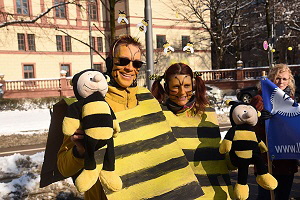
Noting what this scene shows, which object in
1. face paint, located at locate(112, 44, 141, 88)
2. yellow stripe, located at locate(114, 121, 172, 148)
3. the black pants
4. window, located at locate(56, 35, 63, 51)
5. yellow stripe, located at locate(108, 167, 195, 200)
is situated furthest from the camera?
window, located at locate(56, 35, 63, 51)

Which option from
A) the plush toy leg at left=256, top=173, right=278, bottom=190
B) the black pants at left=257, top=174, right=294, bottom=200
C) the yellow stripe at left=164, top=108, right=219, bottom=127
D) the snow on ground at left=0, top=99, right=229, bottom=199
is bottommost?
the snow on ground at left=0, top=99, right=229, bottom=199

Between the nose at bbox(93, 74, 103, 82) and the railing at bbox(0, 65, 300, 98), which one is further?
the railing at bbox(0, 65, 300, 98)

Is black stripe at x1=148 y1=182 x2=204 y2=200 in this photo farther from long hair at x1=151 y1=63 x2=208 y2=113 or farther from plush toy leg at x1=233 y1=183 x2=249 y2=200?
long hair at x1=151 y1=63 x2=208 y2=113

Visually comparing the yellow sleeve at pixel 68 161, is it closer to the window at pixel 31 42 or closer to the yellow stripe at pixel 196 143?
the yellow stripe at pixel 196 143

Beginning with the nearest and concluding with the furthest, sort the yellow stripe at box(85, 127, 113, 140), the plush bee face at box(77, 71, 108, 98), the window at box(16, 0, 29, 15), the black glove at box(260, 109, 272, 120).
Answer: the yellow stripe at box(85, 127, 113, 140) → the plush bee face at box(77, 71, 108, 98) → the black glove at box(260, 109, 272, 120) → the window at box(16, 0, 29, 15)

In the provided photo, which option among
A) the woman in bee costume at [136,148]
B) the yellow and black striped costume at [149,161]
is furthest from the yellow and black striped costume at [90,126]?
the yellow and black striped costume at [149,161]

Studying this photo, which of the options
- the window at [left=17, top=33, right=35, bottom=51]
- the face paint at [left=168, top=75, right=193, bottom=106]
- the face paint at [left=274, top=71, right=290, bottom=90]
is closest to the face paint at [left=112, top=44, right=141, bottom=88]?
the face paint at [left=168, top=75, right=193, bottom=106]

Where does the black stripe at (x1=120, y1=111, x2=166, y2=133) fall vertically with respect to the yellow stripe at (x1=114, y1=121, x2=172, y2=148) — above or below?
above

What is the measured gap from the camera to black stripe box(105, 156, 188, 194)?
6.37ft

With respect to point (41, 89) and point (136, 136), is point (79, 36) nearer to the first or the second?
point (41, 89)

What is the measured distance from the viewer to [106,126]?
5.07ft

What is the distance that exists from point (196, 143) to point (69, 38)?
2778 cm

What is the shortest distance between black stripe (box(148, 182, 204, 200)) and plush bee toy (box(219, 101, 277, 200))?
357 millimetres

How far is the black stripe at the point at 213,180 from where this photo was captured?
7.54ft
